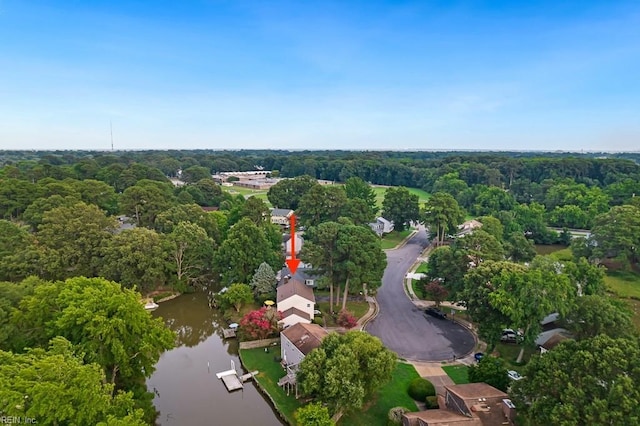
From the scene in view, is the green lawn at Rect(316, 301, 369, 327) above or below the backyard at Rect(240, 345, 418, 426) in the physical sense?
above

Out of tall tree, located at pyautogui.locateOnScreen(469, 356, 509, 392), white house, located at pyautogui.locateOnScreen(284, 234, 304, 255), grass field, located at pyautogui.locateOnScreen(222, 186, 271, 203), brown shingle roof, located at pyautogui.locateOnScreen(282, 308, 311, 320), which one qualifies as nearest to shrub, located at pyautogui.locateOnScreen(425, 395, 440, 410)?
tall tree, located at pyautogui.locateOnScreen(469, 356, 509, 392)

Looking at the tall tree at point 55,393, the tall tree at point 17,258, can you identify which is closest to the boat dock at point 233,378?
the tall tree at point 55,393

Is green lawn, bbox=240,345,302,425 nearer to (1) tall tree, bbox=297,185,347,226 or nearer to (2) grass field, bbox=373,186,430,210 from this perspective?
(1) tall tree, bbox=297,185,347,226

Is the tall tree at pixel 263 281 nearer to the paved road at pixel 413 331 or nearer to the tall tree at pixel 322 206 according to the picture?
the paved road at pixel 413 331

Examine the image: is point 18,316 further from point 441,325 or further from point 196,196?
point 196,196

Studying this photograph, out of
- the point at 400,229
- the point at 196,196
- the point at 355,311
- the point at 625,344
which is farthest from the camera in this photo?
the point at 196,196

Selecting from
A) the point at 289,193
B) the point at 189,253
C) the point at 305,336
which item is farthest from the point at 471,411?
the point at 289,193

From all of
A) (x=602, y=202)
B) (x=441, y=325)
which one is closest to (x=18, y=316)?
(x=441, y=325)
